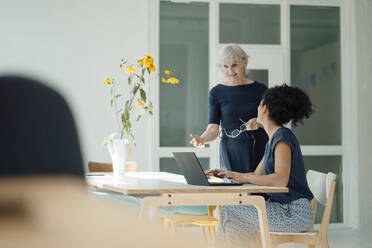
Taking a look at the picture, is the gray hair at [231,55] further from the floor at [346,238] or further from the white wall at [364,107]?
the white wall at [364,107]

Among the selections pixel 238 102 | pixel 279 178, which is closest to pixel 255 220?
pixel 279 178

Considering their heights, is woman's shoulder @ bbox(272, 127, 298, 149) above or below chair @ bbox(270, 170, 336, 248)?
above

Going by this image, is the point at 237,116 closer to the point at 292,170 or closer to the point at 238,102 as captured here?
the point at 238,102

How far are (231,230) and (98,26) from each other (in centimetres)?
377

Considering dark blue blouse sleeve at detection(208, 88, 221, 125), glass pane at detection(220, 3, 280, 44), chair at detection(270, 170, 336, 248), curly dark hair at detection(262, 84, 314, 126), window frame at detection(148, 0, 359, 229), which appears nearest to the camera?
chair at detection(270, 170, 336, 248)

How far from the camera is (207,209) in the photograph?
3.77 meters

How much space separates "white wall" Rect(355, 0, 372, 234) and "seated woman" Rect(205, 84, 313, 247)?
381 centimetres

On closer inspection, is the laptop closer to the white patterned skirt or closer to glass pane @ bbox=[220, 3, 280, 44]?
the white patterned skirt

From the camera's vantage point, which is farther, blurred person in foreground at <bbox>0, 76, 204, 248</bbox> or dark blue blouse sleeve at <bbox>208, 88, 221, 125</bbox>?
dark blue blouse sleeve at <bbox>208, 88, 221, 125</bbox>

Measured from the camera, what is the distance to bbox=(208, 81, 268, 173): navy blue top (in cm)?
367

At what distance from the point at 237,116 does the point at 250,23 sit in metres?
2.67

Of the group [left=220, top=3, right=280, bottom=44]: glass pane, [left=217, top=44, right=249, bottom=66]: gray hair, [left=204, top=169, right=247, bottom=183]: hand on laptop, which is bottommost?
[left=204, top=169, right=247, bottom=183]: hand on laptop

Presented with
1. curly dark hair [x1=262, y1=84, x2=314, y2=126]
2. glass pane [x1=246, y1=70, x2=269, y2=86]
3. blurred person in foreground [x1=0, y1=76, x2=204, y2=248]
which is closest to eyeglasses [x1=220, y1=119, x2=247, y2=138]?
curly dark hair [x1=262, y1=84, x2=314, y2=126]

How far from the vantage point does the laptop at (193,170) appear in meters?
2.38
